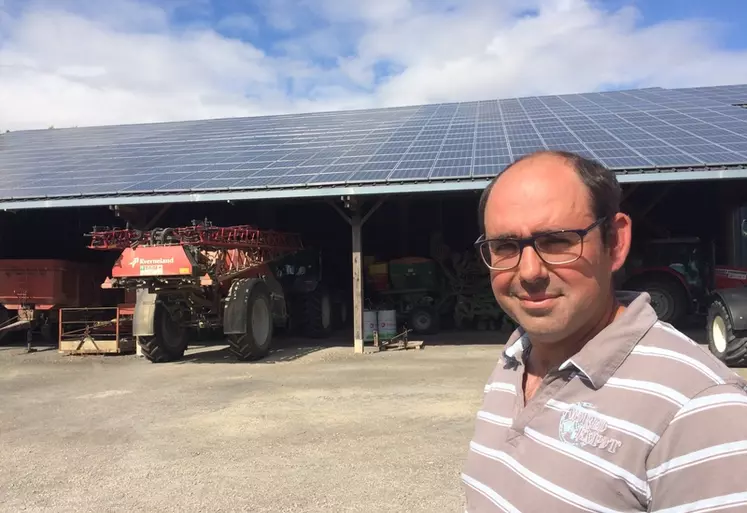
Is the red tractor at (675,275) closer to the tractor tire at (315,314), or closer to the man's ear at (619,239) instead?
the tractor tire at (315,314)

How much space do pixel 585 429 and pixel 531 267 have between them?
0.37m

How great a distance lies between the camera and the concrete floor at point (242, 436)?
4285 mm

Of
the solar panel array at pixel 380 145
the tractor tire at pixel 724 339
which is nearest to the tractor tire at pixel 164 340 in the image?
the solar panel array at pixel 380 145

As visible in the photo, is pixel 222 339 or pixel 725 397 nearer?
pixel 725 397

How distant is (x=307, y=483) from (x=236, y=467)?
77cm

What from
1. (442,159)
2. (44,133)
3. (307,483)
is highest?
(44,133)

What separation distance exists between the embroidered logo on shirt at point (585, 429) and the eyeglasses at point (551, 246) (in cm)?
33

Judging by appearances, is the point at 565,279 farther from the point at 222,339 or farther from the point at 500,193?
the point at 222,339

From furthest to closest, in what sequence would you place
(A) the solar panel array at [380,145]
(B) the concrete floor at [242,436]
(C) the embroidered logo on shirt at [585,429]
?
1. (A) the solar panel array at [380,145]
2. (B) the concrete floor at [242,436]
3. (C) the embroidered logo on shirt at [585,429]

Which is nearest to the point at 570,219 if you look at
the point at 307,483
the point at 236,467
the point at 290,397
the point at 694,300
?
the point at 307,483

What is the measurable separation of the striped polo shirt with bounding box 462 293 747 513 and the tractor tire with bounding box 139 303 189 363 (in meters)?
9.86

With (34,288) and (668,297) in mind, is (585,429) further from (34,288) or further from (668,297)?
(34,288)

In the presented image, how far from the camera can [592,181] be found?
1.38 m

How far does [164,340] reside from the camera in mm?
10617
